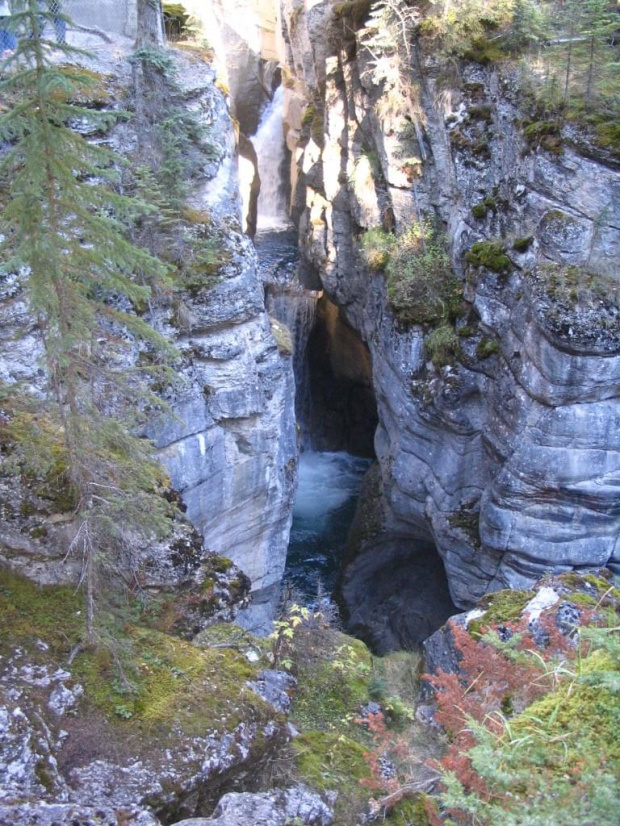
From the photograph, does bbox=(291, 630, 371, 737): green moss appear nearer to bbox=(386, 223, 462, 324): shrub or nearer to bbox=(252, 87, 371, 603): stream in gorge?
bbox=(252, 87, 371, 603): stream in gorge

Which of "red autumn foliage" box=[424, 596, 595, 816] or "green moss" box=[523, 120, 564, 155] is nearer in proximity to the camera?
"red autumn foliage" box=[424, 596, 595, 816]

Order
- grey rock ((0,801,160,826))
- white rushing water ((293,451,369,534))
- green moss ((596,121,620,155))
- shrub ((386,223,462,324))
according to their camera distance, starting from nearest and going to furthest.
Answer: grey rock ((0,801,160,826))
green moss ((596,121,620,155))
shrub ((386,223,462,324))
white rushing water ((293,451,369,534))

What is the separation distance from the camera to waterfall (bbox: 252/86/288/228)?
31.4 m

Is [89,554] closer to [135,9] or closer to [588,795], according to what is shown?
[588,795]

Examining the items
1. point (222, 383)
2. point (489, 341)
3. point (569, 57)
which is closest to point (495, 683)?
point (222, 383)

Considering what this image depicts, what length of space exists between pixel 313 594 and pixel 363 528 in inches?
96.1

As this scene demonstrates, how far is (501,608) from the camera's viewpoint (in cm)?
986

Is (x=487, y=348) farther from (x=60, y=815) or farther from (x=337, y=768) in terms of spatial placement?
(x=60, y=815)

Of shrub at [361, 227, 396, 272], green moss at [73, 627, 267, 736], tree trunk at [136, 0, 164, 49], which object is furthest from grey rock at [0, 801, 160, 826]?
shrub at [361, 227, 396, 272]

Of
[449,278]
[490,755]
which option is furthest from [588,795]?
[449,278]

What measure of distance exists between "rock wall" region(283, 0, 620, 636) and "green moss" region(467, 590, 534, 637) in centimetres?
420

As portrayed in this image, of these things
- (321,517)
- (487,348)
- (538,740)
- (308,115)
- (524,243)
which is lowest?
(321,517)

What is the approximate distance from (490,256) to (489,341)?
1916 mm

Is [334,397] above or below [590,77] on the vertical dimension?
below
